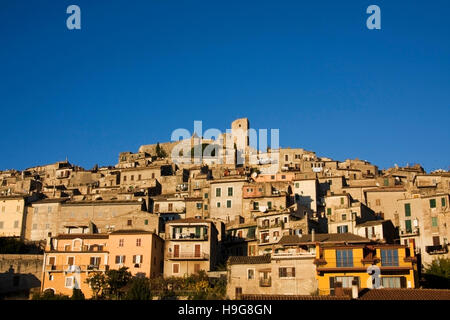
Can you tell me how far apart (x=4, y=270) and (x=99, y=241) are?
9986 millimetres

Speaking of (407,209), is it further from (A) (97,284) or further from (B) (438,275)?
(A) (97,284)

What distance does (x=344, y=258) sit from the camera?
152ft

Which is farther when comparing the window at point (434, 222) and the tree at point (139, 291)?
the window at point (434, 222)

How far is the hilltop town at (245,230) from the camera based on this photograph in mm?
47000

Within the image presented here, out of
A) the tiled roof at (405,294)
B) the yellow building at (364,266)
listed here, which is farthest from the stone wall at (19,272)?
the tiled roof at (405,294)

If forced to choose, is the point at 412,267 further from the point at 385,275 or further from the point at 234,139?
the point at 234,139

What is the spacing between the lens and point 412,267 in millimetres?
45562

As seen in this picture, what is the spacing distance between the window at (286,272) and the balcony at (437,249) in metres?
18.6

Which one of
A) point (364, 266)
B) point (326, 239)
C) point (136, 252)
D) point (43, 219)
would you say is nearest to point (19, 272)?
point (136, 252)

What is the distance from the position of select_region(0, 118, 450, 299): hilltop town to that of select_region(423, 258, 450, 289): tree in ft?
4.96

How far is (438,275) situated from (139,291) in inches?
963

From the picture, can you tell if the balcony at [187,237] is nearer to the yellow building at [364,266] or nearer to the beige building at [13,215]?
the yellow building at [364,266]

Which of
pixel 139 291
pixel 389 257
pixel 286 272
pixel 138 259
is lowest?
pixel 139 291
